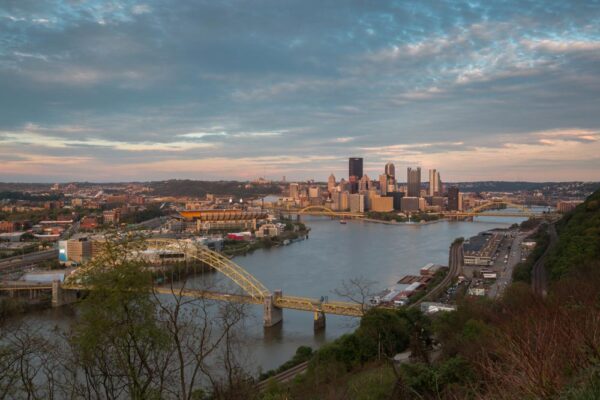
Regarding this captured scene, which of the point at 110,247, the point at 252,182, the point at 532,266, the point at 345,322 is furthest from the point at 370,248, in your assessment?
the point at 252,182

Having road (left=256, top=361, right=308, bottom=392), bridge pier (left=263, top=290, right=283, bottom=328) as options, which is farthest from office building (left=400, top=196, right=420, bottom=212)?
road (left=256, top=361, right=308, bottom=392)

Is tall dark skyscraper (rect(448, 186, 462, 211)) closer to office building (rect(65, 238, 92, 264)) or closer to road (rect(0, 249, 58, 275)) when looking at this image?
road (rect(0, 249, 58, 275))

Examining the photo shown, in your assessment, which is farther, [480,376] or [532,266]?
[532,266]

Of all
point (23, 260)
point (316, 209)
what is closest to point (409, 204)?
point (316, 209)

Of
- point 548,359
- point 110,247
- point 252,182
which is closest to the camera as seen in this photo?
point 548,359

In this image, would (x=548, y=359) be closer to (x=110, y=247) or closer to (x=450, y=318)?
(x=110, y=247)

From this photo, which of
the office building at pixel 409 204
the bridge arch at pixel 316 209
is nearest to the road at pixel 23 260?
the bridge arch at pixel 316 209
